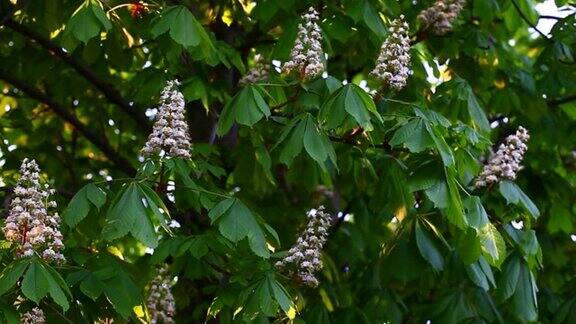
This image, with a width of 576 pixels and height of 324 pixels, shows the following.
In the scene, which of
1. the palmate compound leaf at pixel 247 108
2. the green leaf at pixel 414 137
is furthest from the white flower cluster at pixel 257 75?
the green leaf at pixel 414 137

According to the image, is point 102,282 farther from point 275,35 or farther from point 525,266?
point 275,35

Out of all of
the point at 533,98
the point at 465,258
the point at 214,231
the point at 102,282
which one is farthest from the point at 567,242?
the point at 102,282

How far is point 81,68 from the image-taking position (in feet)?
21.2

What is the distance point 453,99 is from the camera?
19.4 ft

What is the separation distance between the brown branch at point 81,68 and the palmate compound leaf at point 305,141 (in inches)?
81.5

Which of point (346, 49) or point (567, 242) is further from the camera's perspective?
point (567, 242)

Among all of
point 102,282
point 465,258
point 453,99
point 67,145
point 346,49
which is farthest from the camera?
point 67,145

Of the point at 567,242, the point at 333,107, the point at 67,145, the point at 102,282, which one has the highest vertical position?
the point at 333,107

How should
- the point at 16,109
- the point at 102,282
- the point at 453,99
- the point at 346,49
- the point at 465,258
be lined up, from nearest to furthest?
the point at 102,282, the point at 465,258, the point at 453,99, the point at 346,49, the point at 16,109

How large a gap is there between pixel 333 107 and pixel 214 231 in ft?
3.08

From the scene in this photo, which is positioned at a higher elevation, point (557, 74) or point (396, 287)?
point (557, 74)

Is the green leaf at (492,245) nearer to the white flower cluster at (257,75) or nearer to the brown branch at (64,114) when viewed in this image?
the white flower cluster at (257,75)

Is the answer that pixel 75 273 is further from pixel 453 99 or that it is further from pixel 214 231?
pixel 453 99

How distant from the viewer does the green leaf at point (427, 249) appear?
5.57 meters
